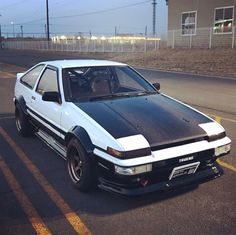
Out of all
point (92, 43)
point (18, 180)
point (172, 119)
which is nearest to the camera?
point (172, 119)

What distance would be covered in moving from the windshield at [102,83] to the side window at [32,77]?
1.13 metres

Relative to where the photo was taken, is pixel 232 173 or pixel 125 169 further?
pixel 232 173

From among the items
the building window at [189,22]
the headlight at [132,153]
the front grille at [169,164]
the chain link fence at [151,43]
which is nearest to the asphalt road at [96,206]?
the front grille at [169,164]

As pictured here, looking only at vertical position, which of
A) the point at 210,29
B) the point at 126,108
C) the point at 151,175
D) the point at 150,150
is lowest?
the point at 151,175

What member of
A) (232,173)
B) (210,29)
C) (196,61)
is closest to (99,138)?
(232,173)

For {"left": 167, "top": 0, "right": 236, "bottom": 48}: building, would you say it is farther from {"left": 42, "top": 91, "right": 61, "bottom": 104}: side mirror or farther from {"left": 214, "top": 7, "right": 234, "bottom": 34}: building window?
{"left": 42, "top": 91, "right": 61, "bottom": 104}: side mirror

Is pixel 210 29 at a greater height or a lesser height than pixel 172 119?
greater

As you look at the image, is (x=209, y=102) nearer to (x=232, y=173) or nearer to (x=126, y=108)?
(x=232, y=173)

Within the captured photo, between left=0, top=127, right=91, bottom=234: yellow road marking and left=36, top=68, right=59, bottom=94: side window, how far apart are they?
1068mm

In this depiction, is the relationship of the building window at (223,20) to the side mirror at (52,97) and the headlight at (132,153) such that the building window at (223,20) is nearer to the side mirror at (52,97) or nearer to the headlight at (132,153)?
the side mirror at (52,97)

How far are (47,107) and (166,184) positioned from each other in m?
2.32

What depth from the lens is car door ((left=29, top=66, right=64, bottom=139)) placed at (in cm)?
500

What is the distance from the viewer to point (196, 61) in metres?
23.7

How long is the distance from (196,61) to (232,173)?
64.2ft
